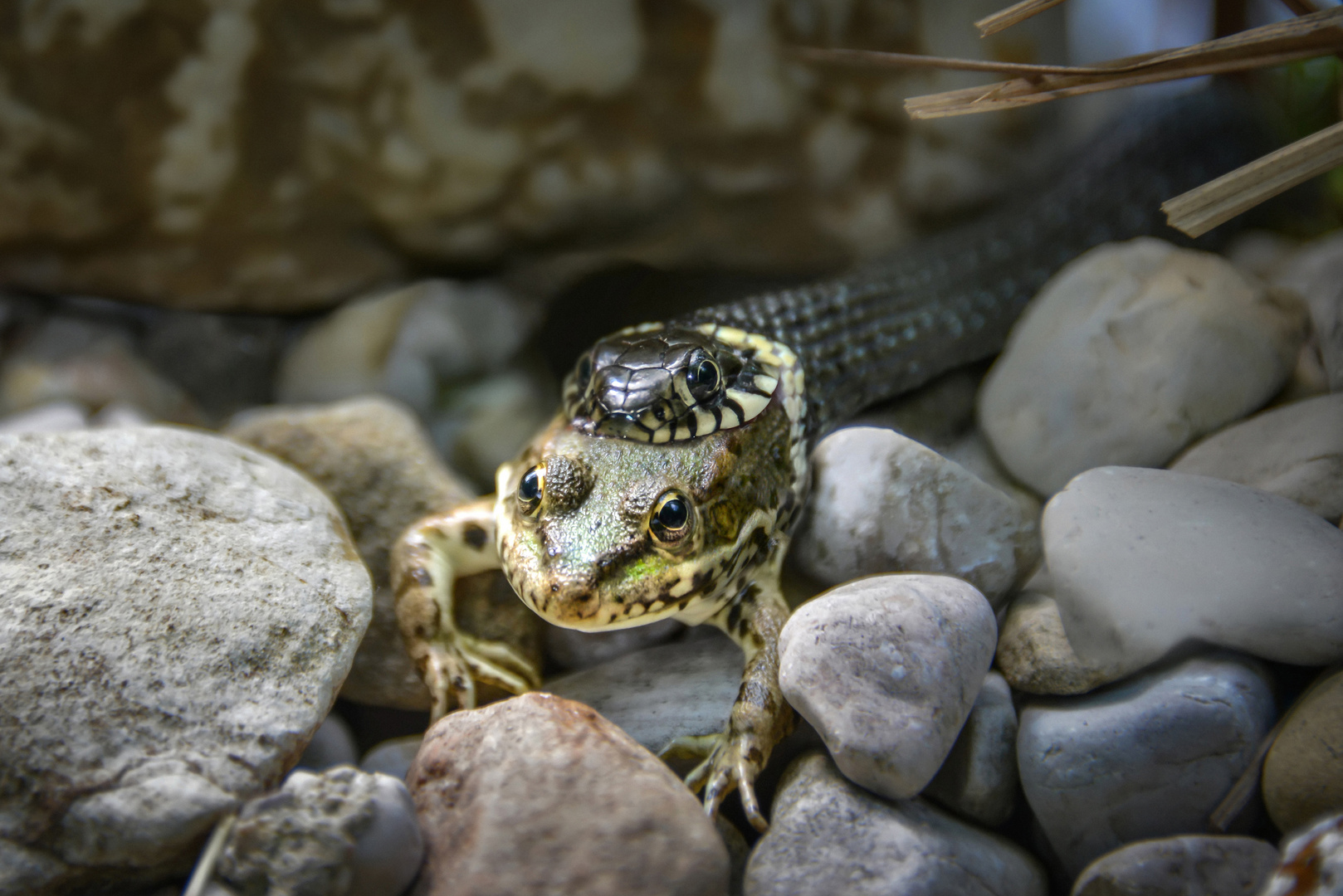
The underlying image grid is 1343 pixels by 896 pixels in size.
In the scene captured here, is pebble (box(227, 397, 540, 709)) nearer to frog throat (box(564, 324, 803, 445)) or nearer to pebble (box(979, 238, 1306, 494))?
frog throat (box(564, 324, 803, 445))

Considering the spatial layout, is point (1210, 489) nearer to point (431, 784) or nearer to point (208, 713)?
point (431, 784)

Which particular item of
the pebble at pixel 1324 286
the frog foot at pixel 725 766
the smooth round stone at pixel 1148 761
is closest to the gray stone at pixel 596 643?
the frog foot at pixel 725 766

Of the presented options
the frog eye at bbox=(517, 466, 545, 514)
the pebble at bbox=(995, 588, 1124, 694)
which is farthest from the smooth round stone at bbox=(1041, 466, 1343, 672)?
the frog eye at bbox=(517, 466, 545, 514)

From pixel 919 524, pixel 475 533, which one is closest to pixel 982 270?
pixel 919 524

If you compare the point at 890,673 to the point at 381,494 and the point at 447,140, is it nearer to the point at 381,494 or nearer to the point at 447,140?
the point at 381,494

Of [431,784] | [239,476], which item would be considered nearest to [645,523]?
[431,784]
